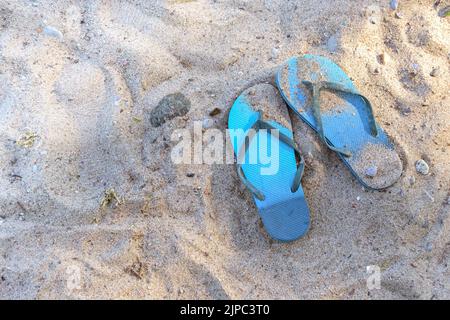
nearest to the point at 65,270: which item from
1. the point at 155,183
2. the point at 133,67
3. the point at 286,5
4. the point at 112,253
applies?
the point at 112,253

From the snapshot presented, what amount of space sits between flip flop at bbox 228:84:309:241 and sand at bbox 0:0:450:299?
54mm

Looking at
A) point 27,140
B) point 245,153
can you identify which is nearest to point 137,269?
point 245,153

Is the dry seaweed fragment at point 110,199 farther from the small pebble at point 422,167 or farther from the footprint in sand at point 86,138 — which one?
the small pebble at point 422,167

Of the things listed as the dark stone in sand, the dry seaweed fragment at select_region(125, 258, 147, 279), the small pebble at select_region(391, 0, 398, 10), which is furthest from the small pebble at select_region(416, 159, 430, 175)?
the dry seaweed fragment at select_region(125, 258, 147, 279)

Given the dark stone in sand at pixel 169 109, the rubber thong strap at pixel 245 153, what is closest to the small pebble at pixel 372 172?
the rubber thong strap at pixel 245 153

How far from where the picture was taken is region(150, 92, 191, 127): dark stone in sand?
88.4 inches

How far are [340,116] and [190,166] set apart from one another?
2.31 ft

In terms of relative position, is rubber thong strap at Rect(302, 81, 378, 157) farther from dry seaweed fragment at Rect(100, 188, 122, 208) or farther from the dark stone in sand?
dry seaweed fragment at Rect(100, 188, 122, 208)

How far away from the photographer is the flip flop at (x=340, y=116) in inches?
83.3

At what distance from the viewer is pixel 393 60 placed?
2.42m

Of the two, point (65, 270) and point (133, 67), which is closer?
point (65, 270)

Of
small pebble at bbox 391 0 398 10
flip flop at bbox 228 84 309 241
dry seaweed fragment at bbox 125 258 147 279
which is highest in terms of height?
small pebble at bbox 391 0 398 10

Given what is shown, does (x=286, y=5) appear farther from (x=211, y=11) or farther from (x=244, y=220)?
(x=244, y=220)
